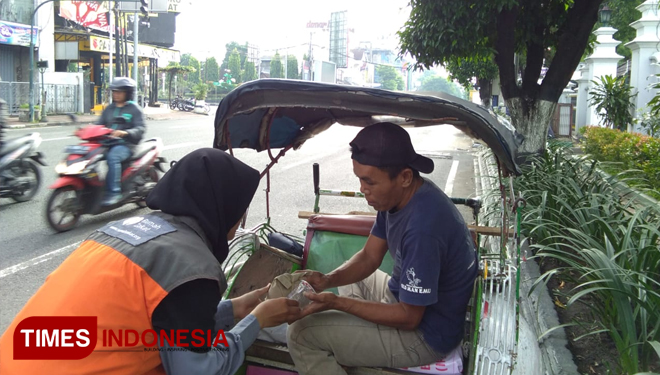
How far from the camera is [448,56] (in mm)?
8242

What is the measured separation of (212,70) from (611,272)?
84.6 meters

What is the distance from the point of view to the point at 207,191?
1.86 meters

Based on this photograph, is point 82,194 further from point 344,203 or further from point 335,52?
point 335,52

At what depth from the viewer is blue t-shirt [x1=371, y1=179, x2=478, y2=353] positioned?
218 centimetres

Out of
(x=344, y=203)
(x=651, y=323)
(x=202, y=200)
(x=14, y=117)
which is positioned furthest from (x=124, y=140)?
(x=14, y=117)

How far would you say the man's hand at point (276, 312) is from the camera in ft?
7.08

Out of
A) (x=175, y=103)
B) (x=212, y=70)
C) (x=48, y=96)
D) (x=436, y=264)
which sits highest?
(x=212, y=70)

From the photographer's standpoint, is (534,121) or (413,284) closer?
(413,284)

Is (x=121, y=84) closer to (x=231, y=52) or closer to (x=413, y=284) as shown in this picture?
(x=413, y=284)

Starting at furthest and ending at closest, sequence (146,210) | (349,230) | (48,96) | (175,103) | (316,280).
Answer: (175,103) < (48,96) < (146,210) < (349,230) < (316,280)

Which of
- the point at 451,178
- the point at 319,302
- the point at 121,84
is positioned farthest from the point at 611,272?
Result: the point at 451,178

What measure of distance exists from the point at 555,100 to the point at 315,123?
595cm

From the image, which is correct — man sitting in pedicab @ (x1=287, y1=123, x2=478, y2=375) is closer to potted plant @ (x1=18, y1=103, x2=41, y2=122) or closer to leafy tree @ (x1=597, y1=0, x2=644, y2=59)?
potted plant @ (x1=18, y1=103, x2=41, y2=122)

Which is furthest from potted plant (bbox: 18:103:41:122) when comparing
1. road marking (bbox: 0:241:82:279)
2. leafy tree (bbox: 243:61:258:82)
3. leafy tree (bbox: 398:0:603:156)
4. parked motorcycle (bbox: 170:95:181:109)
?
leafy tree (bbox: 243:61:258:82)
